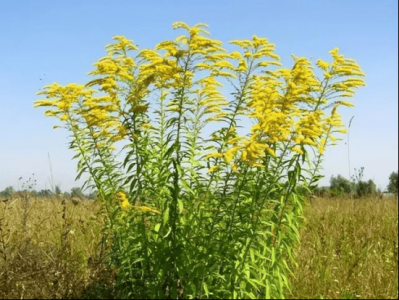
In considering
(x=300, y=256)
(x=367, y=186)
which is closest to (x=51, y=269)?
(x=300, y=256)

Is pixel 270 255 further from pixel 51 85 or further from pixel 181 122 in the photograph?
pixel 51 85

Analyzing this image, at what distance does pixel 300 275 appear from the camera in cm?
698

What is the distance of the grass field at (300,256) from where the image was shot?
6.31 metres

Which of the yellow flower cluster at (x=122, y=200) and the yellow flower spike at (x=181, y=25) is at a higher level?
the yellow flower spike at (x=181, y=25)

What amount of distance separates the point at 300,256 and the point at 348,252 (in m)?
1.06

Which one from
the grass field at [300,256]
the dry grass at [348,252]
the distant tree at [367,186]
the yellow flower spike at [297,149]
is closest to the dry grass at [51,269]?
the grass field at [300,256]

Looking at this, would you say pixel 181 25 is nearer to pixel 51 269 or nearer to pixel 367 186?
pixel 51 269

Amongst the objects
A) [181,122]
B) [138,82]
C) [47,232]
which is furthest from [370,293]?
[47,232]

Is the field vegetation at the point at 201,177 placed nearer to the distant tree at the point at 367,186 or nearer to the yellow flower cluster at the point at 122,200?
the yellow flower cluster at the point at 122,200

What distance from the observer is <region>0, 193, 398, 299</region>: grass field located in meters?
6.31

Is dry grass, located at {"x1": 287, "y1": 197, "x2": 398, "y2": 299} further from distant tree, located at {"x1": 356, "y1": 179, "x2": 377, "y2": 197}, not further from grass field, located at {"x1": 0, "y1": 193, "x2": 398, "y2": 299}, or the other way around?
distant tree, located at {"x1": 356, "y1": 179, "x2": 377, "y2": 197}

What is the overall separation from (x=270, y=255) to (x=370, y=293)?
4.08 ft

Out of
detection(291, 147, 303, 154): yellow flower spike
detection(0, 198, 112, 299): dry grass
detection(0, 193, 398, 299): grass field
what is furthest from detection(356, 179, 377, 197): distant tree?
detection(291, 147, 303, 154): yellow flower spike

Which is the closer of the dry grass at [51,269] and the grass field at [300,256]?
the dry grass at [51,269]
